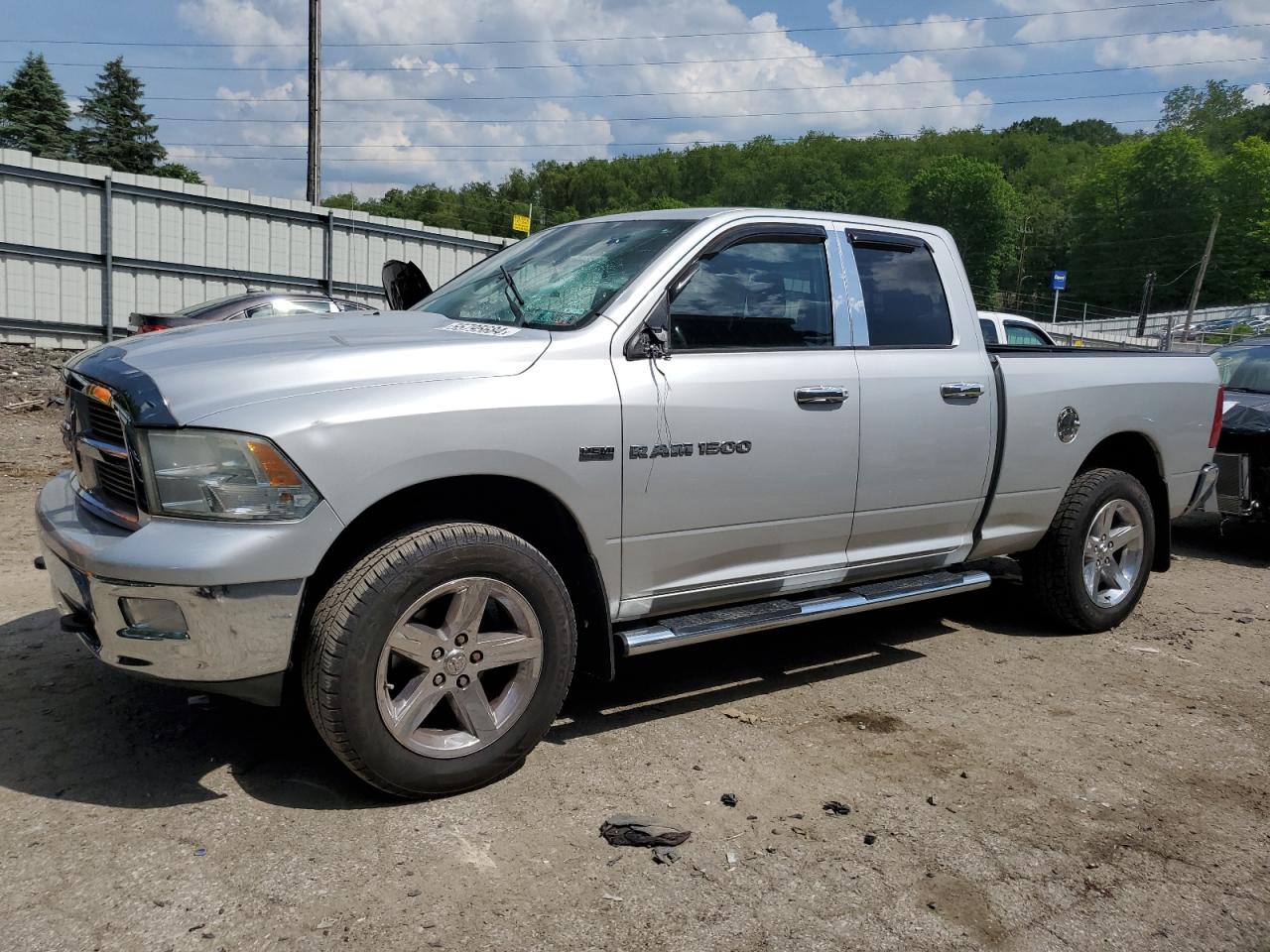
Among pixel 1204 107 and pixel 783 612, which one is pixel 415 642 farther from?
pixel 1204 107

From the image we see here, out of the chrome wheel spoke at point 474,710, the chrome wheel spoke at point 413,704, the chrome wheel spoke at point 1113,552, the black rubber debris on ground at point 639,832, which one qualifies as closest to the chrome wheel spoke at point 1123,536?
the chrome wheel spoke at point 1113,552

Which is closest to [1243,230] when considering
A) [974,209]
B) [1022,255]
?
[1022,255]

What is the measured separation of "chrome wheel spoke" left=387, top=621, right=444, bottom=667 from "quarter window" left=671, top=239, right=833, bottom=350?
137cm

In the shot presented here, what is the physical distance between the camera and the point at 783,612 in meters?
4.01

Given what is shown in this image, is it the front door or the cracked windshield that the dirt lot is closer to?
the front door

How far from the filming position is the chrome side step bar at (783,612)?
367 cm

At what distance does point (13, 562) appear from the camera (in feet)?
19.2

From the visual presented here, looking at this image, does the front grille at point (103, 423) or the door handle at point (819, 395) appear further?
the door handle at point (819, 395)

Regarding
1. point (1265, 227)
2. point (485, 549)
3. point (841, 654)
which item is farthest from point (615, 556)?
point (1265, 227)

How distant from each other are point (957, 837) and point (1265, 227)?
9851cm

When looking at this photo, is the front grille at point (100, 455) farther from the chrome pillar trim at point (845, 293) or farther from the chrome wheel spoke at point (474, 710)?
the chrome pillar trim at point (845, 293)

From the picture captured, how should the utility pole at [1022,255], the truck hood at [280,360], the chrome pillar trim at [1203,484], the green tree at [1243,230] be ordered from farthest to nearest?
the utility pole at [1022,255]
the green tree at [1243,230]
the chrome pillar trim at [1203,484]
the truck hood at [280,360]

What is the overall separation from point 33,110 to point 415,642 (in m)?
83.0

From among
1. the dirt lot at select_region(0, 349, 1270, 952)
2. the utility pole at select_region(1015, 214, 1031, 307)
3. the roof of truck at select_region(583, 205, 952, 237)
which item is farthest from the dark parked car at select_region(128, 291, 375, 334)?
the utility pole at select_region(1015, 214, 1031, 307)
